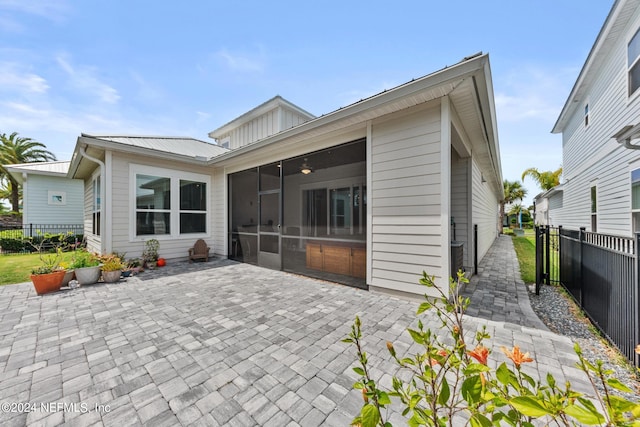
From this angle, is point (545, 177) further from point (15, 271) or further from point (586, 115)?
point (15, 271)

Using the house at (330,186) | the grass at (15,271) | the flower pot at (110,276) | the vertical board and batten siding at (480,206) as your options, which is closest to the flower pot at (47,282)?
the flower pot at (110,276)

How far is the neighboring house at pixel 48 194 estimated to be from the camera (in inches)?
417

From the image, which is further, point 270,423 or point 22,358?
point 22,358

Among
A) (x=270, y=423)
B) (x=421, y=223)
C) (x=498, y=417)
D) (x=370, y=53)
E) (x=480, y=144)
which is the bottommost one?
(x=270, y=423)

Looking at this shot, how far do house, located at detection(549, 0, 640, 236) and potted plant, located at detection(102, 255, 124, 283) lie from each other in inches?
341

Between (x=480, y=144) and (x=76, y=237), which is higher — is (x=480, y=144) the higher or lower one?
the higher one

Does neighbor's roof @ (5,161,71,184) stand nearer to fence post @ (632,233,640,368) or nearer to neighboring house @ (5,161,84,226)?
neighboring house @ (5,161,84,226)

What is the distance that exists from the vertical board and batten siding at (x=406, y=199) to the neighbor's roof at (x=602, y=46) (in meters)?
4.83

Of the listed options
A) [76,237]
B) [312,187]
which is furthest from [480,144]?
[76,237]

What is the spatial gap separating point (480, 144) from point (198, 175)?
744 centimetres

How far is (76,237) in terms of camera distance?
396 inches

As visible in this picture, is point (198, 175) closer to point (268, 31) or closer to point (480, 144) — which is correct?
point (268, 31)

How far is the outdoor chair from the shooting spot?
22.1 ft

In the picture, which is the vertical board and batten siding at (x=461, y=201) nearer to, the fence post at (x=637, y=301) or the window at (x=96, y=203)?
the fence post at (x=637, y=301)
